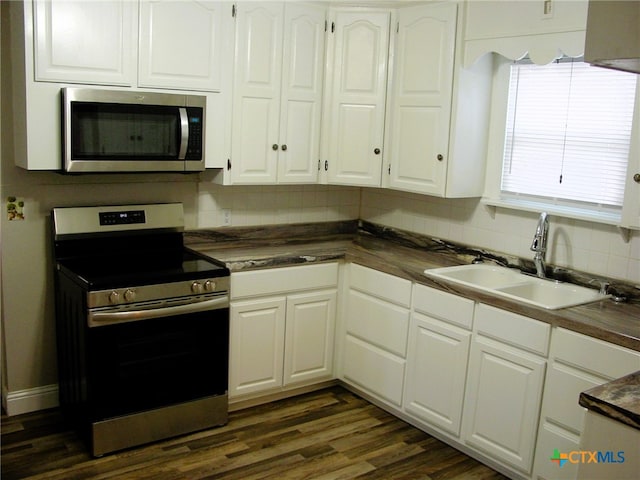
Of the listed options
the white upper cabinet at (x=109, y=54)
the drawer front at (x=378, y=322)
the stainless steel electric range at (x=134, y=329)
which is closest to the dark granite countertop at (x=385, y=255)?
the drawer front at (x=378, y=322)

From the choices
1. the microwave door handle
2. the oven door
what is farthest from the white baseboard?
the microwave door handle

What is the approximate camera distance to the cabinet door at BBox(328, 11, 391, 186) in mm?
3744

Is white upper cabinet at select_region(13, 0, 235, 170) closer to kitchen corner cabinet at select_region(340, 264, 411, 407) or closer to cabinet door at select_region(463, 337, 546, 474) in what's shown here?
kitchen corner cabinet at select_region(340, 264, 411, 407)

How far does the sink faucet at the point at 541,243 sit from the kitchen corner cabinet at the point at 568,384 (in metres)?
0.60

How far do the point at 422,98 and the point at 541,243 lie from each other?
39.9 inches

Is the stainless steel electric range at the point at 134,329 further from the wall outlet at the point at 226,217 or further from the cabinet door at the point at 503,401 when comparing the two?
the cabinet door at the point at 503,401

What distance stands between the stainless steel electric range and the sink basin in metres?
1.17

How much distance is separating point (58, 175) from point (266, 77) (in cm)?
119

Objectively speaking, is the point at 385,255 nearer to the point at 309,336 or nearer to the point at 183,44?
the point at 309,336

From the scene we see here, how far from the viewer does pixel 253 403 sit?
371 cm

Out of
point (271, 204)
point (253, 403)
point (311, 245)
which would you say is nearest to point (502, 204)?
point (311, 245)

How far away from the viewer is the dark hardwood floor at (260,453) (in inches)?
118

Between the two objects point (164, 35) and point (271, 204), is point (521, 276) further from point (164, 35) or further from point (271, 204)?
point (164, 35)

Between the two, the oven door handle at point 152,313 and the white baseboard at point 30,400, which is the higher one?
the oven door handle at point 152,313
